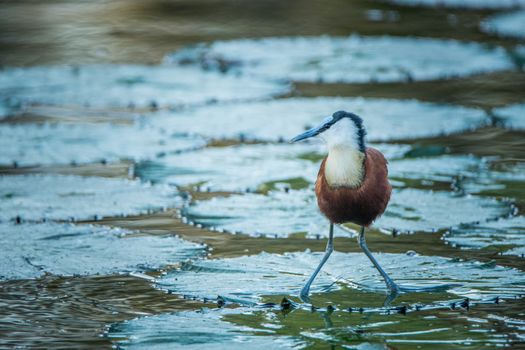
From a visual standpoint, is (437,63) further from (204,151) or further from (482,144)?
(204,151)

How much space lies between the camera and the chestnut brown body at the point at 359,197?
307cm

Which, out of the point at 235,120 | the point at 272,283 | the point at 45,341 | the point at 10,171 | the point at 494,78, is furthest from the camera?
the point at 494,78

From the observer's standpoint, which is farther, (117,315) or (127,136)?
(127,136)

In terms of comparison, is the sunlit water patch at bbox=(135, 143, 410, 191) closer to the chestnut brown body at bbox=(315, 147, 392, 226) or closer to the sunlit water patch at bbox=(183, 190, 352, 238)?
the sunlit water patch at bbox=(183, 190, 352, 238)

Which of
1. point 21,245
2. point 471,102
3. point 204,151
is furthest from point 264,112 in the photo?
point 21,245

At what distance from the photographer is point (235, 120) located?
5438 millimetres

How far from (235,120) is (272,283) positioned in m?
2.26

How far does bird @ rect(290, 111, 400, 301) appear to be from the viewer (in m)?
3.04

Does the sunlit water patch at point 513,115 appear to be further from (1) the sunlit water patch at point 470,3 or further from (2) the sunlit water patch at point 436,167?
(1) the sunlit water patch at point 470,3

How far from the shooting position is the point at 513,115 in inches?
214

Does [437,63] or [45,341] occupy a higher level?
[437,63]

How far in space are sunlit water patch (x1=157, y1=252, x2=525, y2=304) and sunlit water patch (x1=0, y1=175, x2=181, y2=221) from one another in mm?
759

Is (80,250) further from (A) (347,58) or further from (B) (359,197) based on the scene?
(A) (347,58)

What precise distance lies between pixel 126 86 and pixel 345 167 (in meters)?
3.30
